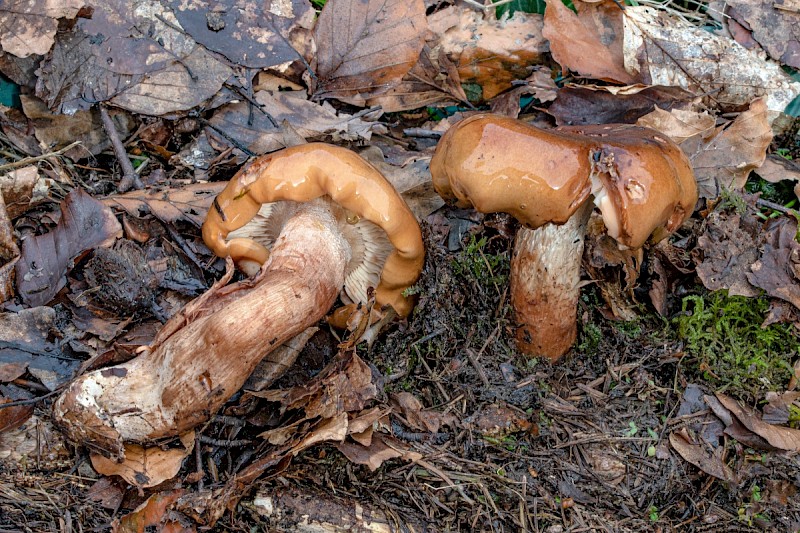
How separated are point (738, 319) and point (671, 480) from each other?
3.05 ft

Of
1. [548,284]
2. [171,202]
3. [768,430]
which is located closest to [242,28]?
[171,202]

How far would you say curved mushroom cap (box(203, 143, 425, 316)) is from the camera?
274 centimetres

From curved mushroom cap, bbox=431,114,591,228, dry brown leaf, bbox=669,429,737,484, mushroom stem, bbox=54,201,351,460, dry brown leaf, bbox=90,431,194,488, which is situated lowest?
dry brown leaf, bbox=669,429,737,484

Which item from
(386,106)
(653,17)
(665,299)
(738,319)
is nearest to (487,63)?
(386,106)

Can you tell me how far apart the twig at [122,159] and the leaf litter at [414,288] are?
95 mm

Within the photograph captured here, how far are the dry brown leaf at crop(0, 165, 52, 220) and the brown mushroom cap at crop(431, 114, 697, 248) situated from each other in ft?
7.46

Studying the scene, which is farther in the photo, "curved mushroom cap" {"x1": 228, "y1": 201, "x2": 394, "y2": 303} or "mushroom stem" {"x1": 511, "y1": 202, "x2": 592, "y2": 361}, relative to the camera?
"curved mushroom cap" {"x1": 228, "y1": 201, "x2": 394, "y2": 303}

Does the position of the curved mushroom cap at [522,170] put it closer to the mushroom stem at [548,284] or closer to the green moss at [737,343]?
the mushroom stem at [548,284]

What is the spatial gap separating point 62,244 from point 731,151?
11.7ft

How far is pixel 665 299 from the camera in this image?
331 cm

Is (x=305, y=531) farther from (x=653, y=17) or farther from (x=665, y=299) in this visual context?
(x=653, y=17)

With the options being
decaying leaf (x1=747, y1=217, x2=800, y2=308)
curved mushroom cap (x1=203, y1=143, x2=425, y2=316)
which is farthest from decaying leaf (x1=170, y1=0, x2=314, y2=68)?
decaying leaf (x1=747, y1=217, x2=800, y2=308)

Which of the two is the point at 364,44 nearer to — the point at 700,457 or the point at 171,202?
the point at 171,202

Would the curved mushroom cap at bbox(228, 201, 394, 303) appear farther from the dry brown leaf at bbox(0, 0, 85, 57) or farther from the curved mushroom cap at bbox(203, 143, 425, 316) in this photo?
the dry brown leaf at bbox(0, 0, 85, 57)
